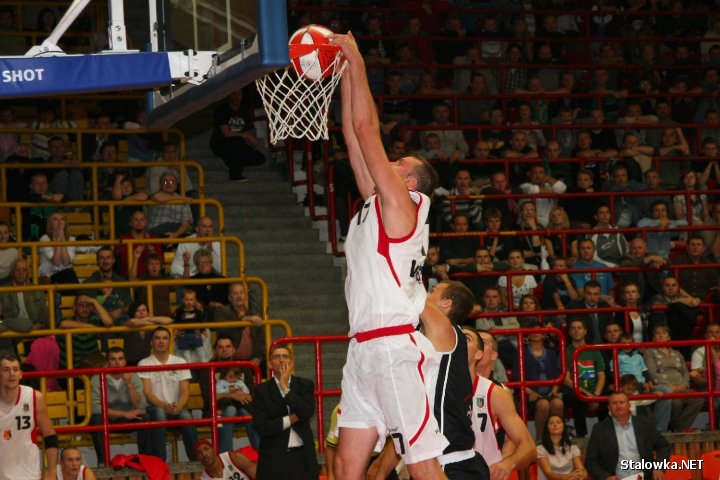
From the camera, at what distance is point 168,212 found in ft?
47.9

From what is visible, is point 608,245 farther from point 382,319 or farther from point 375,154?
point 375,154

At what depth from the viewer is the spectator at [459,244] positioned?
48.3 feet

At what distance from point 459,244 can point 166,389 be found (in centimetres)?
437

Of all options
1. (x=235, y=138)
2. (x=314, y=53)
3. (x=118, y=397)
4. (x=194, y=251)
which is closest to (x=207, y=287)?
(x=194, y=251)

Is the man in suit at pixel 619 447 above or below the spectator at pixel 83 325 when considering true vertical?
below

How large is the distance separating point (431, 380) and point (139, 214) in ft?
25.2

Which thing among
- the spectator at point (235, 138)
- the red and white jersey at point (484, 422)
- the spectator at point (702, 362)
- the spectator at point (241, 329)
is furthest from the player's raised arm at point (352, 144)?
the spectator at point (235, 138)

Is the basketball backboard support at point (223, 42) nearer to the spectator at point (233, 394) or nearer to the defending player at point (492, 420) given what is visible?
the defending player at point (492, 420)

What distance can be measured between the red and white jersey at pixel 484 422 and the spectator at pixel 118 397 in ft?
15.0

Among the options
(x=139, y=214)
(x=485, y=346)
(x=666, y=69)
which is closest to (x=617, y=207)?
(x=666, y=69)

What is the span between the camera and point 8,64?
723 cm

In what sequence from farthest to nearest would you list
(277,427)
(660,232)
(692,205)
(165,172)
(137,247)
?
1. (692,205)
2. (660,232)
3. (165,172)
4. (137,247)
5. (277,427)

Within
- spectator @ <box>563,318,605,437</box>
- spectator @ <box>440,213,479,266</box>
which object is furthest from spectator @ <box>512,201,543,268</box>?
spectator @ <box>563,318,605,437</box>

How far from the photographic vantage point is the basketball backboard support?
6754 millimetres
